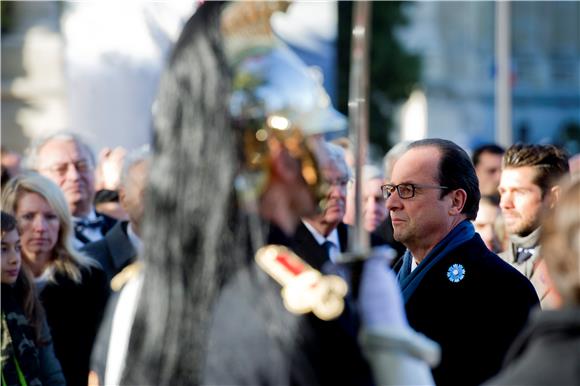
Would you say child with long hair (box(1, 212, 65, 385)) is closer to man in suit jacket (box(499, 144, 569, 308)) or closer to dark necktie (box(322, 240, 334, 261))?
dark necktie (box(322, 240, 334, 261))

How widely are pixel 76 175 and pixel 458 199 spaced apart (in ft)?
10.5

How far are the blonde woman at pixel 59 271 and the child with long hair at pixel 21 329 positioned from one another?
0.96 feet

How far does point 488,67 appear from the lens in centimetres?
5656

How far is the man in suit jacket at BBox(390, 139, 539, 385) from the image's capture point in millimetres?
5707

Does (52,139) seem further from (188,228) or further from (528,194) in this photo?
(188,228)

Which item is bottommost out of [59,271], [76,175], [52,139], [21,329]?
[21,329]

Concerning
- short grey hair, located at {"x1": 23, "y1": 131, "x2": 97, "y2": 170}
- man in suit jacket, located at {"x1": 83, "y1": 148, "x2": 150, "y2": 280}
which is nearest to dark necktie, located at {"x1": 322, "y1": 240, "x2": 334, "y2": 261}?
man in suit jacket, located at {"x1": 83, "y1": 148, "x2": 150, "y2": 280}

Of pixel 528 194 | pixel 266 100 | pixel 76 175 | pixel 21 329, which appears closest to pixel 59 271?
pixel 21 329

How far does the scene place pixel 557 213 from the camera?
3371 mm

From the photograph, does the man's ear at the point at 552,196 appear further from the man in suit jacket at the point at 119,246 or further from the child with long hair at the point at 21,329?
the child with long hair at the point at 21,329

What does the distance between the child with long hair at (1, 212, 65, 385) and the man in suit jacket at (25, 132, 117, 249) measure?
1888 mm

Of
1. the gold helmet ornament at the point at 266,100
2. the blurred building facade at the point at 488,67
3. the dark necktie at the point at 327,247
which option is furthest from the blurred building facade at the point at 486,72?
the gold helmet ornament at the point at 266,100

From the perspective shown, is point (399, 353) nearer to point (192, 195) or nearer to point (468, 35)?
point (192, 195)

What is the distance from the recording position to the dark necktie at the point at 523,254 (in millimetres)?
7453
